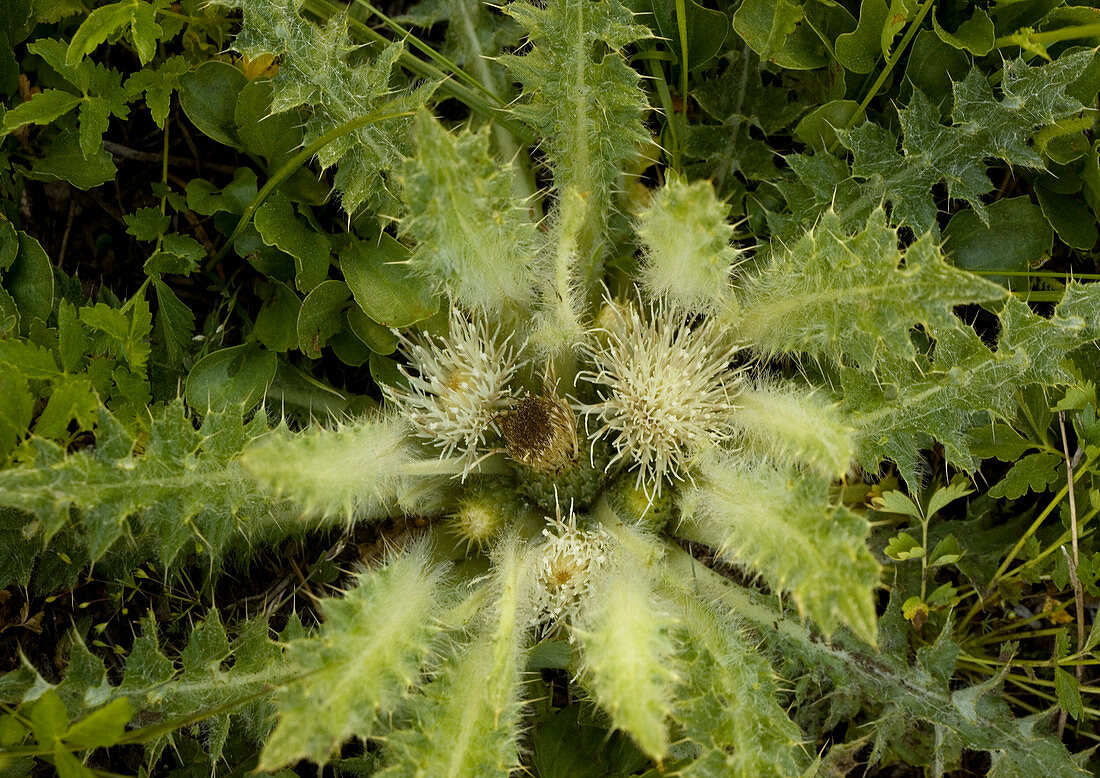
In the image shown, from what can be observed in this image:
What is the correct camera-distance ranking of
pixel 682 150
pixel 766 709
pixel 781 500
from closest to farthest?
pixel 781 500
pixel 766 709
pixel 682 150

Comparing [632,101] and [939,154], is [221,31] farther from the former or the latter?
[939,154]

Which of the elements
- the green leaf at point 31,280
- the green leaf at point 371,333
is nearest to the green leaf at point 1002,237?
the green leaf at point 371,333

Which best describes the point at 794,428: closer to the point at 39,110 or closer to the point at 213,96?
the point at 213,96

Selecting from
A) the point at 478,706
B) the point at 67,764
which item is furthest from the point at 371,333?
the point at 67,764

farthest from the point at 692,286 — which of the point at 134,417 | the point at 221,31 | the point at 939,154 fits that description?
the point at 221,31

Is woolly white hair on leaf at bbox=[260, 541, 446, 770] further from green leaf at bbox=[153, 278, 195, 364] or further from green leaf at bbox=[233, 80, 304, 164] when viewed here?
green leaf at bbox=[233, 80, 304, 164]

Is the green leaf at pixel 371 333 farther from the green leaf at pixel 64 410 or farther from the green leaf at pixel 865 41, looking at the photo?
the green leaf at pixel 865 41

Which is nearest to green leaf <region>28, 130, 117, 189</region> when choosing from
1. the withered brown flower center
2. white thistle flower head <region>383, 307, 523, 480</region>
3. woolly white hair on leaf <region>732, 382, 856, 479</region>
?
white thistle flower head <region>383, 307, 523, 480</region>
